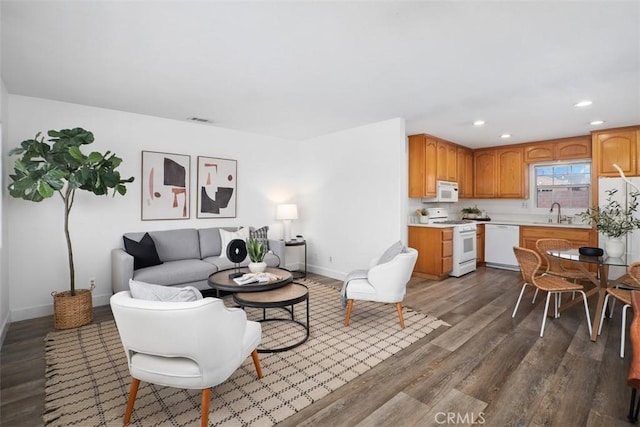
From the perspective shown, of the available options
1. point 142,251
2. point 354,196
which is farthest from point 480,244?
point 142,251

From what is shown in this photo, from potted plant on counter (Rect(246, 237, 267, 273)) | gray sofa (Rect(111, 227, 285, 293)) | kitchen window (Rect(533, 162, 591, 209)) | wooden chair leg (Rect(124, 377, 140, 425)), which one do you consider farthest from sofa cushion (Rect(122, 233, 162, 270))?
kitchen window (Rect(533, 162, 591, 209))

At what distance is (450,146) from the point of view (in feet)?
19.6

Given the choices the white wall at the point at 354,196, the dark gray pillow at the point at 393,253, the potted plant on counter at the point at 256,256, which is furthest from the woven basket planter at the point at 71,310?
the white wall at the point at 354,196

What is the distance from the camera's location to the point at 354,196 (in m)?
5.12

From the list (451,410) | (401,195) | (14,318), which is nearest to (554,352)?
(451,410)

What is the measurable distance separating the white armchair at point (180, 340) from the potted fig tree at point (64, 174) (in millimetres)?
1986

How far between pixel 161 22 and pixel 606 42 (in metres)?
3.19

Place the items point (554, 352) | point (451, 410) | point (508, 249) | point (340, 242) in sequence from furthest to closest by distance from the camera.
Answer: point (508, 249) < point (340, 242) < point (554, 352) < point (451, 410)

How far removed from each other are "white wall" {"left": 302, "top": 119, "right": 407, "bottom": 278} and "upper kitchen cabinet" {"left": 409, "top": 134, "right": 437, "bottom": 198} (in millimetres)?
686

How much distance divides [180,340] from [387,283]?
81.6 inches

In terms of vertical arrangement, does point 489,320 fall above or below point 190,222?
below

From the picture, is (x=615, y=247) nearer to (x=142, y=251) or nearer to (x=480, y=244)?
(x=480, y=244)

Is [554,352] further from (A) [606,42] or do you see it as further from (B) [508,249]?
(B) [508,249]

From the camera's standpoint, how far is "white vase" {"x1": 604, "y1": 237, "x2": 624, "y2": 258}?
315 centimetres
